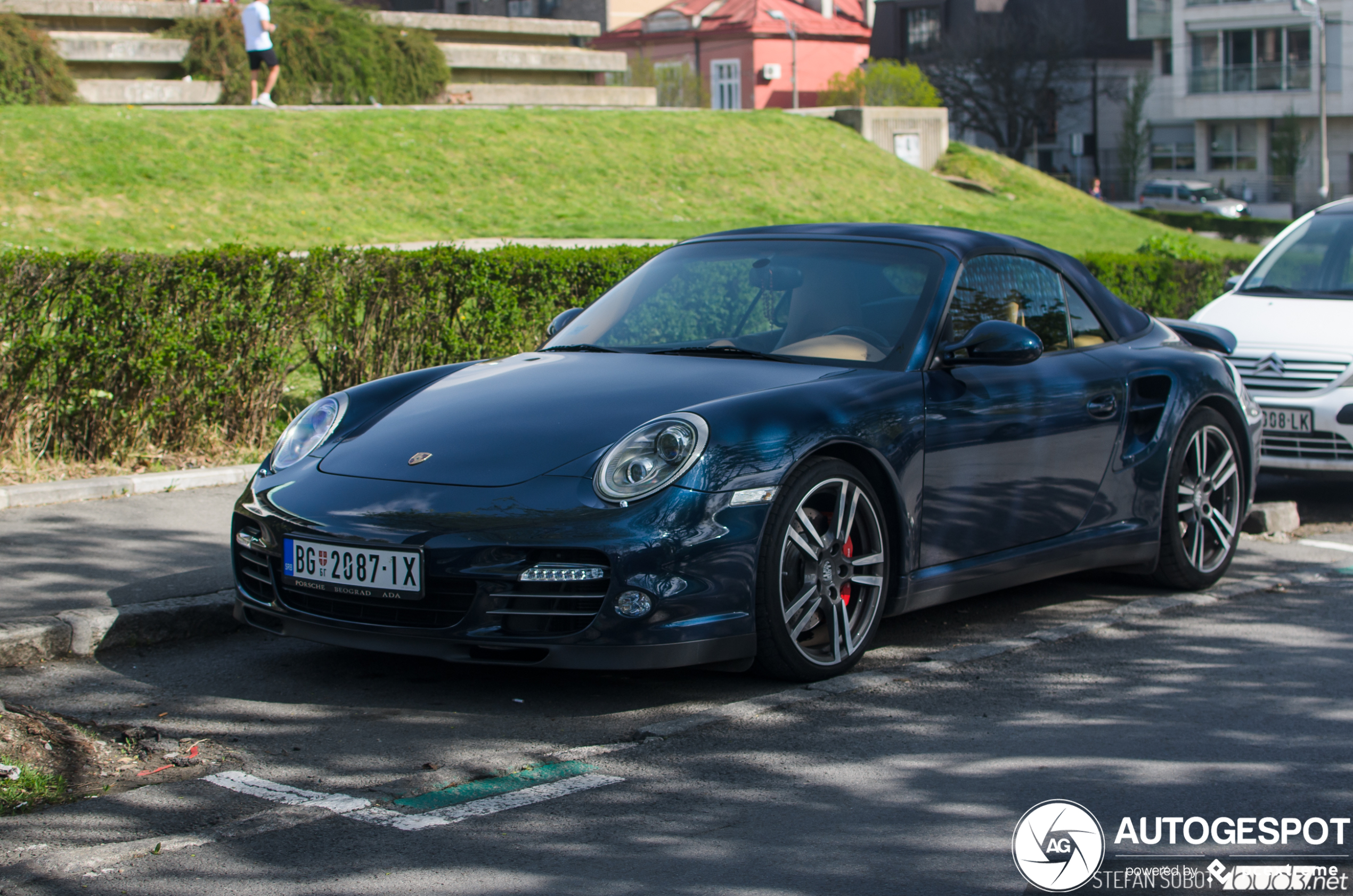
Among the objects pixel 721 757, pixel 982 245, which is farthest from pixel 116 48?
pixel 721 757

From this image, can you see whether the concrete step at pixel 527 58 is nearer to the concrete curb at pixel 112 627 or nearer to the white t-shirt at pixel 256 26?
the white t-shirt at pixel 256 26

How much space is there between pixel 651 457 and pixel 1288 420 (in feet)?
16.6

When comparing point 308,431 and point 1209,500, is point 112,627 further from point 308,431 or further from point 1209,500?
point 1209,500

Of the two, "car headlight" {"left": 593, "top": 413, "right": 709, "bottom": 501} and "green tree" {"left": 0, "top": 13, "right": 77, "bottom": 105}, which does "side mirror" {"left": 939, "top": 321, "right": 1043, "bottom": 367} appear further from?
"green tree" {"left": 0, "top": 13, "right": 77, "bottom": 105}

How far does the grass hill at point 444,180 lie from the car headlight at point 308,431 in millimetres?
9603

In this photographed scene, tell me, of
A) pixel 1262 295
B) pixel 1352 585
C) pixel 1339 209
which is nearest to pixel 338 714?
pixel 1352 585

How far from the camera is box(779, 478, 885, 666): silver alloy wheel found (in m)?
4.93

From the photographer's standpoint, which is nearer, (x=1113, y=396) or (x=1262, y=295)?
(x=1113, y=396)

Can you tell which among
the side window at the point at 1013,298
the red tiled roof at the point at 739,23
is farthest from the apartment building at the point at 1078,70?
the side window at the point at 1013,298

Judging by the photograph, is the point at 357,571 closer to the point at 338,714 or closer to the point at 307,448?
the point at 338,714

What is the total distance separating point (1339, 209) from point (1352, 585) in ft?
13.2

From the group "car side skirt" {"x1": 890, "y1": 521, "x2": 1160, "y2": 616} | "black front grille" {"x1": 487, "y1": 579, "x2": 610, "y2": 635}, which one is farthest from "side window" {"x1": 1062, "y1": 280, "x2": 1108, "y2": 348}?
"black front grille" {"x1": 487, "y1": 579, "x2": 610, "y2": 635}

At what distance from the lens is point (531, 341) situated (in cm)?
951

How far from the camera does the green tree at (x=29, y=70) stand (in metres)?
20.9
